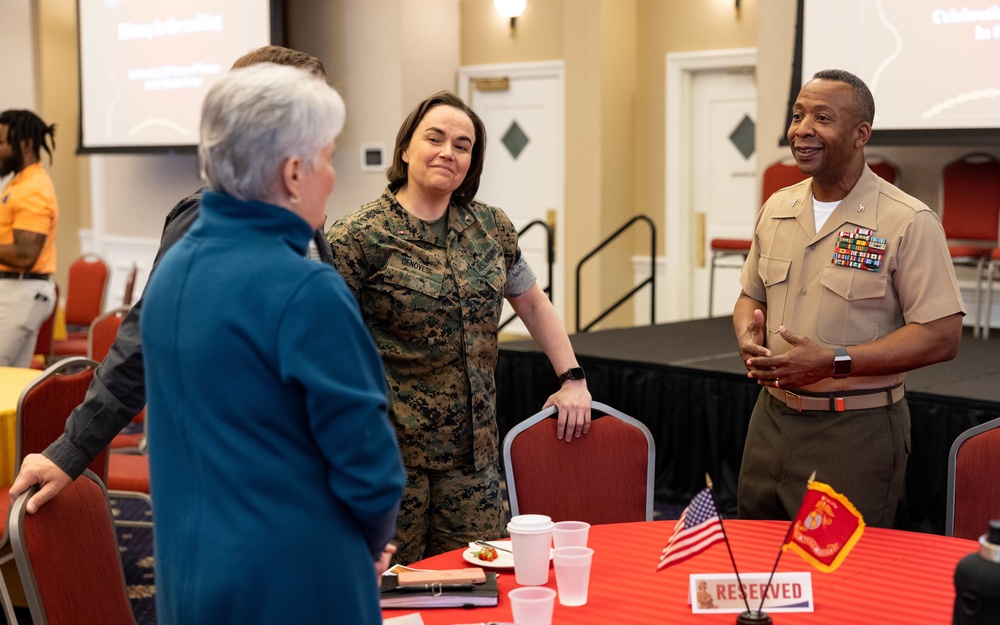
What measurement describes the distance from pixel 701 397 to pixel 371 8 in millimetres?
4411

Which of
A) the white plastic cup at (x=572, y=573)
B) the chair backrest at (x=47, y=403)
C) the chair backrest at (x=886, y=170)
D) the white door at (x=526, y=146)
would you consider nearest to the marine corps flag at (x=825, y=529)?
the white plastic cup at (x=572, y=573)

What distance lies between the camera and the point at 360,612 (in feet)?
4.52

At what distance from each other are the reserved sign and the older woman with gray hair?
2.04 feet

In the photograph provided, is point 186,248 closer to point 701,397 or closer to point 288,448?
point 288,448

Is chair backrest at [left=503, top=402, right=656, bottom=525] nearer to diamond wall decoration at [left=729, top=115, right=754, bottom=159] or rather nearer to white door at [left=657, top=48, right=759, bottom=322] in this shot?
white door at [left=657, top=48, right=759, bottom=322]

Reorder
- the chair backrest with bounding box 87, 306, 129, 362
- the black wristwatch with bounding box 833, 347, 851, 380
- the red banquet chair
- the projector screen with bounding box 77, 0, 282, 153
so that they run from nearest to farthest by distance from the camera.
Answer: the black wristwatch with bounding box 833, 347, 851, 380
the chair backrest with bounding box 87, 306, 129, 362
the red banquet chair
the projector screen with bounding box 77, 0, 282, 153

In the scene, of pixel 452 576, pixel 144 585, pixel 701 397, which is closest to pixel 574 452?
pixel 452 576

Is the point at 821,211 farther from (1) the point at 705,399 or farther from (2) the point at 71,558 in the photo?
(1) the point at 705,399

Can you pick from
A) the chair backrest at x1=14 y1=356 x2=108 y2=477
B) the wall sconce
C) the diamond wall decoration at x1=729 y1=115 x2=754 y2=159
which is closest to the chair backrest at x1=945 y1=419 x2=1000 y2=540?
the chair backrest at x1=14 y1=356 x2=108 y2=477

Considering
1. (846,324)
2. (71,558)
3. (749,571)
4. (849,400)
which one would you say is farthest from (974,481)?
(71,558)

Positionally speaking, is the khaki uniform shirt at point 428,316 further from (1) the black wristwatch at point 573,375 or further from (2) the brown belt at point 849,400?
(2) the brown belt at point 849,400

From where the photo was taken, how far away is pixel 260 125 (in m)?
1.32

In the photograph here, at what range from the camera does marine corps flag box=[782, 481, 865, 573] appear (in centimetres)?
163

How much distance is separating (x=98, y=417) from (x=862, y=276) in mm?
1603
